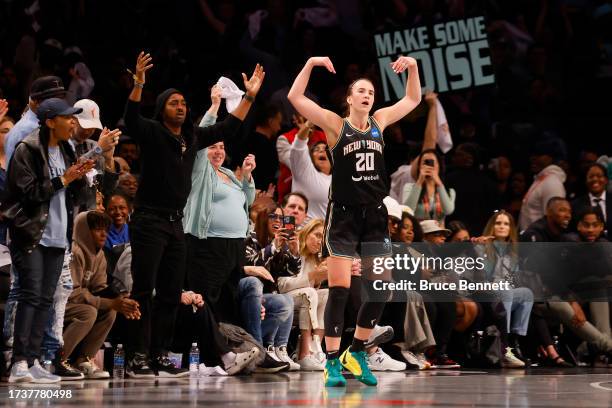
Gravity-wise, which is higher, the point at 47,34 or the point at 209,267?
the point at 47,34

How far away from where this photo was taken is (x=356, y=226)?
7621 millimetres

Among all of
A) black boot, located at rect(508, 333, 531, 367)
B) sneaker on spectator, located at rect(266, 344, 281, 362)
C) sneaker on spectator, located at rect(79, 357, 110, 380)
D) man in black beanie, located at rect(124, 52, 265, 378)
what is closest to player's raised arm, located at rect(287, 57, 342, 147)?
man in black beanie, located at rect(124, 52, 265, 378)

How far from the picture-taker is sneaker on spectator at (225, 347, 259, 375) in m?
9.02

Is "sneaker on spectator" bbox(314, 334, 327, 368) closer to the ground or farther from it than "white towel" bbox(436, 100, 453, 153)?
closer to the ground

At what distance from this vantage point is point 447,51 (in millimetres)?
12648

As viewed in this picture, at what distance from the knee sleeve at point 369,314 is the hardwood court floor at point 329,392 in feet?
1.34

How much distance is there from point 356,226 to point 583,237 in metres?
4.69

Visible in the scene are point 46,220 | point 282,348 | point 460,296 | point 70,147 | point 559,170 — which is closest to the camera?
point 46,220

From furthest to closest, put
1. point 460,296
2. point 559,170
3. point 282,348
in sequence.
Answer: point 559,170 → point 460,296 → point 282,348

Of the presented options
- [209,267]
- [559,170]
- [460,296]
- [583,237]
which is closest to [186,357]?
[209,267]

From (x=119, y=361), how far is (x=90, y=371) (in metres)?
0.42

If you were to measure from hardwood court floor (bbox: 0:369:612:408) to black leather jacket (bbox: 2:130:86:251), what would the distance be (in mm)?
946

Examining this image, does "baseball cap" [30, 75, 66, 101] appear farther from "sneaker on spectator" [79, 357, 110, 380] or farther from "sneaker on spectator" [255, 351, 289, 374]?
"sneaker on spectator" [255, 351, 289, 374]

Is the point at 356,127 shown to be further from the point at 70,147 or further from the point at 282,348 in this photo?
the point at 282,348
